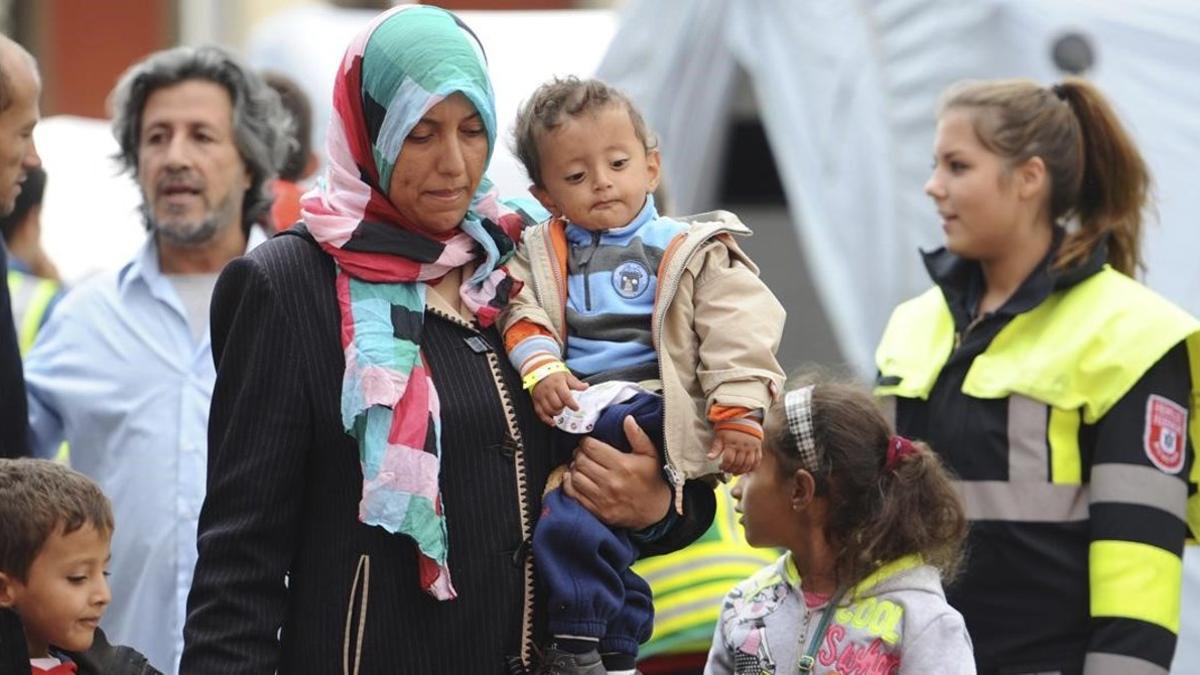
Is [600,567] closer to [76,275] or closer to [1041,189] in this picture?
[1041,189]

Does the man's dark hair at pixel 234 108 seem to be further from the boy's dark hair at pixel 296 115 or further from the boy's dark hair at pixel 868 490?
the boy's dark hair at pixel 868 490

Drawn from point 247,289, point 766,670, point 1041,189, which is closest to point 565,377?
point 247,289

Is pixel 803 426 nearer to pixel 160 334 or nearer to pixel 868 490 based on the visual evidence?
pixel 868 490

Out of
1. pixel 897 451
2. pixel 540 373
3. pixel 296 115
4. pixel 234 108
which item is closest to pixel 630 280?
pixel 540 373

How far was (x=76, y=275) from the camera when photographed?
24.3ft

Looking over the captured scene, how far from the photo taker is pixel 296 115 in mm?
5598

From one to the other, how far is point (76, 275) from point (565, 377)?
197 inches

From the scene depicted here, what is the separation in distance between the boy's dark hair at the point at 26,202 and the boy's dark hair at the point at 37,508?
8.29ft

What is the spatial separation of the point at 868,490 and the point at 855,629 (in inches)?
9.8

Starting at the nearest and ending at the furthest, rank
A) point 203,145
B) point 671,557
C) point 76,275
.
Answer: point 671,557
point 203,145
point 76,275

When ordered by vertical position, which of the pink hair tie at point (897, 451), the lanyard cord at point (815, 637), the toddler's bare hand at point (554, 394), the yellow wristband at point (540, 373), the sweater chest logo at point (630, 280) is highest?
the sweater chest logo at point (630, 280)

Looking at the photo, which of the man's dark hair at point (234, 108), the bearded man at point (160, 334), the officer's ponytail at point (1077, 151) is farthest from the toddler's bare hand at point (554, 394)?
the man's dark hair at point (234, 108)

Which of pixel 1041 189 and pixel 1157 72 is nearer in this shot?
pixel 1041 189

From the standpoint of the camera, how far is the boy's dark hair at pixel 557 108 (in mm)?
2971
